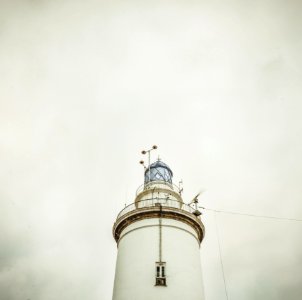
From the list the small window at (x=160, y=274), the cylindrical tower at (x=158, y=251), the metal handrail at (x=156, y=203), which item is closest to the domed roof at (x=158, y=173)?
the cylindrical tower at (x=158, y=251)

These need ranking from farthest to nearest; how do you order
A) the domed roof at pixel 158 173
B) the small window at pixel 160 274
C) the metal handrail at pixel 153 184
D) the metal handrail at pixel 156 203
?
the domed roof at pixel 158 173 → the metal handrail at pixel 153 184 → the metal handrail at pixel 156 203 → the small window at pixel 160 274

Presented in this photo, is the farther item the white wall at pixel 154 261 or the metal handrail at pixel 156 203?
the metal handrail at pixel 156 203

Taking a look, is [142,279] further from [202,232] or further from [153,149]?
[153,149]

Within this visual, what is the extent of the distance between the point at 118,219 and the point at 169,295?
17.7ft

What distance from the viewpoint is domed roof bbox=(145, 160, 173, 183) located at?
67.4 feet

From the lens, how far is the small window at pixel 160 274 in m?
14.1

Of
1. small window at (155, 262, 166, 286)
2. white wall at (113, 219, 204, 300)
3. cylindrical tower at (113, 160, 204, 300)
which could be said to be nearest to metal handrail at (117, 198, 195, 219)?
cylindrical tower at (113, 160, 204, 300)

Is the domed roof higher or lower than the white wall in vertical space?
higher

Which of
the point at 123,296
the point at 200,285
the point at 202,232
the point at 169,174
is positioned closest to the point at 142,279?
the point at 123,296

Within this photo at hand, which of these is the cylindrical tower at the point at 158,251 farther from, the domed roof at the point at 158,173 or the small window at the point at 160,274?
the domed roof at the point at 158,173

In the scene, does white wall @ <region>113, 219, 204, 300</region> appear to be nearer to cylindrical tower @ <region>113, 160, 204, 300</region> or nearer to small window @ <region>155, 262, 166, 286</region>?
cylindrical tower @ <region>113, 160, 204, 300</region>

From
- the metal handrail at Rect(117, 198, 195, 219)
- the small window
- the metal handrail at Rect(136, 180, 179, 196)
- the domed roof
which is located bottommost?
the small window

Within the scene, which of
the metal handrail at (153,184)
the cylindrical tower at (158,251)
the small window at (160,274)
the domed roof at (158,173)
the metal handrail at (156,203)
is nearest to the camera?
the small window at (160,274)

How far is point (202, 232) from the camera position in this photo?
→ 17688mm
